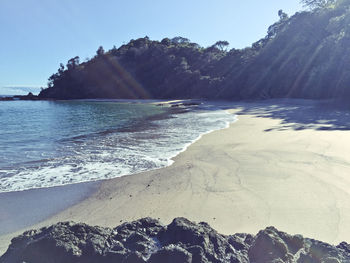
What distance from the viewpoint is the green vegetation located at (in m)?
31.2

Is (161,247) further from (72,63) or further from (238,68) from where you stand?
(72,63)

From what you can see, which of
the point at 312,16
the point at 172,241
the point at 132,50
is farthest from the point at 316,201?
the point at 132,50

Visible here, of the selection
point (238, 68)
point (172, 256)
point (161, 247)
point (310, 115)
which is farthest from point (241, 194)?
point (238, 68)

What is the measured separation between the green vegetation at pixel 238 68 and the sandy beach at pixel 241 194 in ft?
78.3

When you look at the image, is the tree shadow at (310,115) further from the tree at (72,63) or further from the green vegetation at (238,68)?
the tree at (72,63)

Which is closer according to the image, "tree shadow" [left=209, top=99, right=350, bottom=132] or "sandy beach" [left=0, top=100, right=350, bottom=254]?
"sandy beach" [left=0, top=100, right=350, bottom=254]

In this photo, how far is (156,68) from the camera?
2815 inches

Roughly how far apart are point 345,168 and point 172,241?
539 cm

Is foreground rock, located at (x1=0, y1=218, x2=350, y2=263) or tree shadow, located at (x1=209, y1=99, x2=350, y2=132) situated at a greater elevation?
foreground rock, located at (x1=0, y1=218, x2=350, y2=263)

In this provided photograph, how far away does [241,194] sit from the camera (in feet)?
15.8

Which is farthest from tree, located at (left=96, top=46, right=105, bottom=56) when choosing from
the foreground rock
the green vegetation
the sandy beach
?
the foreground rock

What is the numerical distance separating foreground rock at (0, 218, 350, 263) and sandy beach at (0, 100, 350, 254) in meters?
1.05

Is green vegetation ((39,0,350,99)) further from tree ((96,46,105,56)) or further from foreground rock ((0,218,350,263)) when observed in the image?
foreground rock ((0,218,350,263))

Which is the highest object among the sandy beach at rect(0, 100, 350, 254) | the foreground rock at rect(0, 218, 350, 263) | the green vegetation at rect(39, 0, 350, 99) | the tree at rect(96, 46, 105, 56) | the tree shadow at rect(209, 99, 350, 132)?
the tree at rect(96, 46, 105, 56)
